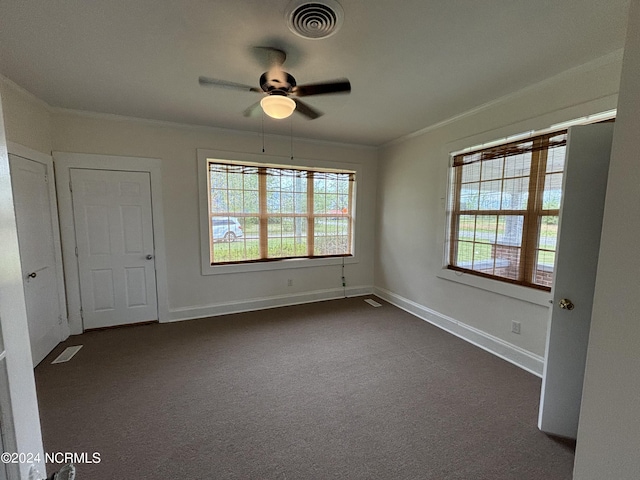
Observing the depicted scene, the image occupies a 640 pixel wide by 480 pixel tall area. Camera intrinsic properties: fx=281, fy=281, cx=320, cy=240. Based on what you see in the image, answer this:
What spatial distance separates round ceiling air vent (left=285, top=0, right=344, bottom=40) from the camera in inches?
56.9

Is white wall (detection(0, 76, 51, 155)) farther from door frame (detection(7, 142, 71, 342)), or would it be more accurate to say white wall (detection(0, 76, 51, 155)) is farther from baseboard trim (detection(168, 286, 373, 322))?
baseboard trim (detection(168, 286, 373, 322))

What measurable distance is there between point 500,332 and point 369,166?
2907 millimetres

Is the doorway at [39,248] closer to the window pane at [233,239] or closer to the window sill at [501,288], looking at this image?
the window pane at [233,239]

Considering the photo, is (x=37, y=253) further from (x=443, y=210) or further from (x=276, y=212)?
(x=443, y=210)

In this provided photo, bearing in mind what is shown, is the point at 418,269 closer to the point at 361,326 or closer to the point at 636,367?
the point at 361,326

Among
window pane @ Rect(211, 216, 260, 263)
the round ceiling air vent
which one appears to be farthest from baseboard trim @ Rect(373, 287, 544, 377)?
the round ceiling air vent

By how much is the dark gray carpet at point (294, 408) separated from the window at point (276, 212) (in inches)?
51.6

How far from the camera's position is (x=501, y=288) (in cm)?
275

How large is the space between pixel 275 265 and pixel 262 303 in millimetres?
575

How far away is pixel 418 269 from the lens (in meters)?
3.80

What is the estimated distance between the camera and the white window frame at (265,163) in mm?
3586

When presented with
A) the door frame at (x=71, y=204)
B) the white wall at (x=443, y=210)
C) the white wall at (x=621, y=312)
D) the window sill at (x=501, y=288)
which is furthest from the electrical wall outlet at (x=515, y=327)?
the door frame at (x=71, y=204)

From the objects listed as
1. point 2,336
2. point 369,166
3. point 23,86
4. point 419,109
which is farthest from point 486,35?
point 23,86

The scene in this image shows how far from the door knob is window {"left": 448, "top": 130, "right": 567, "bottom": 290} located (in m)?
0.78
